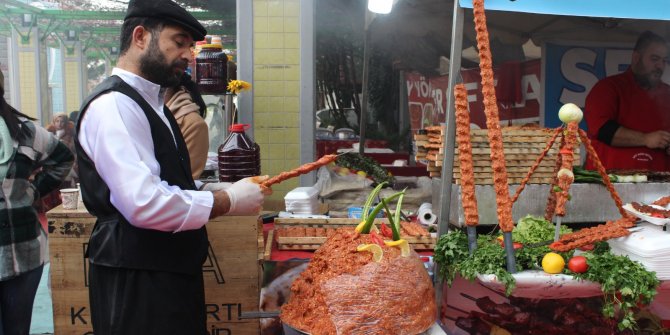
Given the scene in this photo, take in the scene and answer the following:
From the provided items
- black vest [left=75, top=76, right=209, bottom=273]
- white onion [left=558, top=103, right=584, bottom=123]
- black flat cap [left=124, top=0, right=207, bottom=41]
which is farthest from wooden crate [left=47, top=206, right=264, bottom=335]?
white onion [left=558, top=103, right=584, bottom=123]

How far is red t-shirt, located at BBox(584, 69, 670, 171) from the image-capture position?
5137 millimetres

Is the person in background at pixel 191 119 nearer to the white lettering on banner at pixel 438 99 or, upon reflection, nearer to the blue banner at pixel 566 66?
the blue banner at pixel 566 66

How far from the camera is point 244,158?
4285 mm

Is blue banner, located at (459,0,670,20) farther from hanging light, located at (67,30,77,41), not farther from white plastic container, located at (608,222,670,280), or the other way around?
hanging light, located at (67,30,77,41)

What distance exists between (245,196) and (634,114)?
13.5 ft

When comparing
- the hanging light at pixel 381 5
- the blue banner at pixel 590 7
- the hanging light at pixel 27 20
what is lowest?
the blue banner at pixel 590 7

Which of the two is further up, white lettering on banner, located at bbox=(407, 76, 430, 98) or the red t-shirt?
white lettering on banner, located at bbox=(407, 76, 430, 98)

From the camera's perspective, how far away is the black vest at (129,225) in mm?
2332

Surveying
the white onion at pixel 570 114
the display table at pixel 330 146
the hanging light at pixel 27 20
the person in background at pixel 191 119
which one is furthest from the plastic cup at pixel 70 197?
the hanging light at pixel 27 20

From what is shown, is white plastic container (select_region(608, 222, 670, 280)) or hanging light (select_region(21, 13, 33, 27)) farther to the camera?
hanging light (select_region(21, 13, 33, 27))

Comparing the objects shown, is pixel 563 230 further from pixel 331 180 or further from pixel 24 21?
pixel 24 21

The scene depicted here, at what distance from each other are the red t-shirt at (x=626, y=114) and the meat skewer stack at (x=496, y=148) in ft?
8.87

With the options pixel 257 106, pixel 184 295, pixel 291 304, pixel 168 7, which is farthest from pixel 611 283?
pixel 257 106

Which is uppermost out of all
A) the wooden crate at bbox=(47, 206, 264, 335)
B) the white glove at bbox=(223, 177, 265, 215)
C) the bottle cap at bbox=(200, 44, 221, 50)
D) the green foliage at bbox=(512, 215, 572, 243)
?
the bottle cap at bbox=(200, 44, 221, 50)
